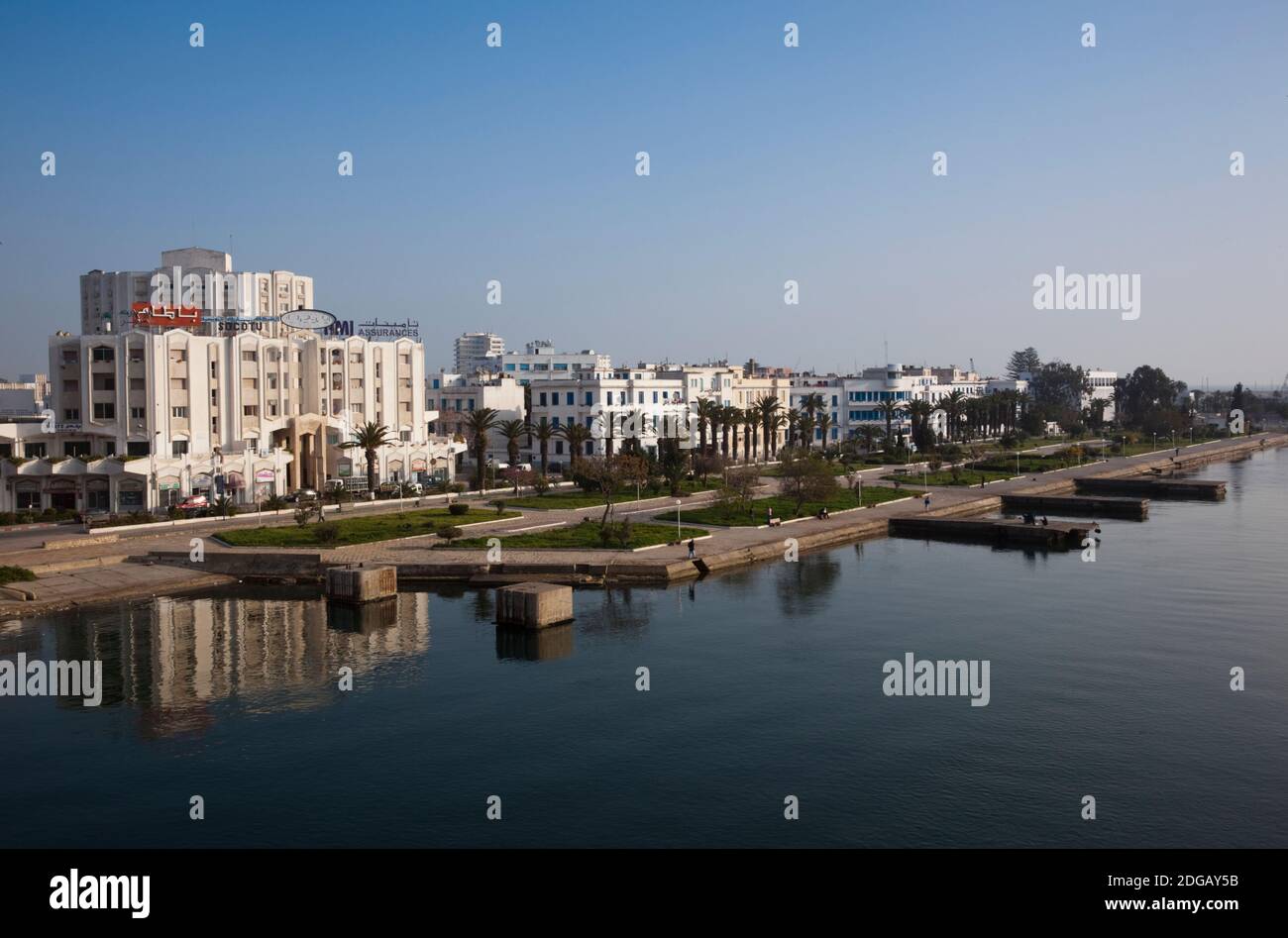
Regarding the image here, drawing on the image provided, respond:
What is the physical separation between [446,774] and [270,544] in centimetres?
3038

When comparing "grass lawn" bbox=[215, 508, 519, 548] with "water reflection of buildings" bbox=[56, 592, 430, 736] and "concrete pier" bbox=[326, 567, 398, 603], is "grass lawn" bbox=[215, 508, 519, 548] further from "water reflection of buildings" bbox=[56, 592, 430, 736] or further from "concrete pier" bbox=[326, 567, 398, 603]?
"water reflection of buildings" bbox=[56, 592, 430, 736]

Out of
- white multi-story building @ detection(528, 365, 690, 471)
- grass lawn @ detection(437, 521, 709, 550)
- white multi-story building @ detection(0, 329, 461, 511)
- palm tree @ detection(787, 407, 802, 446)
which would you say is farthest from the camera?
palm tree @ detection(787, 407, 802, 446)

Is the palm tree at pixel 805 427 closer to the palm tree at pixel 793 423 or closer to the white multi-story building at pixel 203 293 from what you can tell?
the palm tree at pixel 793 423

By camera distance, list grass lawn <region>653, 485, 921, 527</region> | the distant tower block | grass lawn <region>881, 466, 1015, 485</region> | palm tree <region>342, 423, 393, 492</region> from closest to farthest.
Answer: the distant tower block, grass lawn <region>653, 485, 921, 527</region>, palm tree <region>342, 423, 393, 492</region>, grass lawn <region>881, 466, 1015, 485</region>

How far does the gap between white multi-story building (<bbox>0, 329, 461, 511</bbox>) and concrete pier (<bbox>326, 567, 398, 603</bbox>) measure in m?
24.2

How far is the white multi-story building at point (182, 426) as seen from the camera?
6556 cm

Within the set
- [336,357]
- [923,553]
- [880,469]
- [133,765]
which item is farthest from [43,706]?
[880,469]

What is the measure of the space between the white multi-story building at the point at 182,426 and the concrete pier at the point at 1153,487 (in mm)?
58815

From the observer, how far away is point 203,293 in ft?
311

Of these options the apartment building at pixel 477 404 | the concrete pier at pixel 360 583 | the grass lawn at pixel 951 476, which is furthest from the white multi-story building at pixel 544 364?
the concrete pier at pixel 360 583

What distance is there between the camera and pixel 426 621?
43.4 m

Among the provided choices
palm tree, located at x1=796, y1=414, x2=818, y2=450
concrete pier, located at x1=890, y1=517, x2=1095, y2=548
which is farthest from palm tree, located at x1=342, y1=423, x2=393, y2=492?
palm tree, located at x1=796, y1=414, x2=818, y2=450

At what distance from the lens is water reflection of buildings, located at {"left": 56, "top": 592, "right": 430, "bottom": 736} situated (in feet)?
107

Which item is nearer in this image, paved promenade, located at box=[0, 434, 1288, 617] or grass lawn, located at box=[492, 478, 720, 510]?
paved promenade, located at box=[0, 434, 1288, 617]
